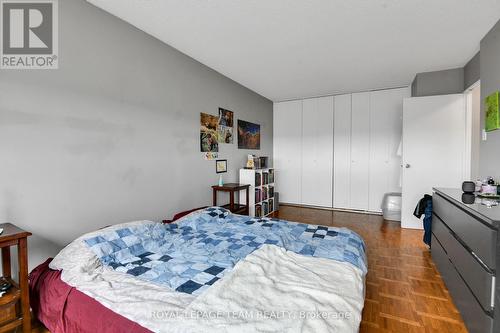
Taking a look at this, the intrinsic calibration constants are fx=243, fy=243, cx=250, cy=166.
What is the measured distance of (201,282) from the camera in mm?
1470

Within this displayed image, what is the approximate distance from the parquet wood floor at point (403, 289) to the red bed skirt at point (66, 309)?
1.58 m

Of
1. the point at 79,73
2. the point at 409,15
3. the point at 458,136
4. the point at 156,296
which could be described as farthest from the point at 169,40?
the point at 458,136

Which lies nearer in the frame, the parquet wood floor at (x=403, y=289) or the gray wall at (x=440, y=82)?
the parquet wood floor at (x=403, y=289)

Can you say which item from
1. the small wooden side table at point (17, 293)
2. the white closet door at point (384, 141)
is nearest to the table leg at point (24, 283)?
the small wooden side table at point (17, 293)

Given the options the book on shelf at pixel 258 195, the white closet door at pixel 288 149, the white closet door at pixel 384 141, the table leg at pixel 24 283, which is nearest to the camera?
the table leg at pixel 24 283

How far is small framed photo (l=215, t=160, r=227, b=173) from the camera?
3943mm

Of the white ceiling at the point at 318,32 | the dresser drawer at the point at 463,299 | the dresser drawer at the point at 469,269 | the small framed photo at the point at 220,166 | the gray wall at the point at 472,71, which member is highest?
the white ceiling at the point at 318,32

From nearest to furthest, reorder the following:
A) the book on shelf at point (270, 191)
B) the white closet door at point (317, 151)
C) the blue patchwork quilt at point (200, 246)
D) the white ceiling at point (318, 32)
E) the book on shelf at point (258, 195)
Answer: the blue patchwork quilt at point (200, 246)
the white ceiling at point (318, 32)
the book on shelf at point (258, 195)
the book on shelf at point (270, 191)
the white closet door at point (317, 151)

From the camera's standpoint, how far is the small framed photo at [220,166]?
155 inches

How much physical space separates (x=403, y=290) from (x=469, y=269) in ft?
2.29

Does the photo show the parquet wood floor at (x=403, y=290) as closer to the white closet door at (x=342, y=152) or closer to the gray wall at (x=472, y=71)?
the white closet door at (x=342, y=152)

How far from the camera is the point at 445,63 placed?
357cm

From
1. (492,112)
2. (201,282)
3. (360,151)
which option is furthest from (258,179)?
(492,112)

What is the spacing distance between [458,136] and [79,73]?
5011 millimetres
